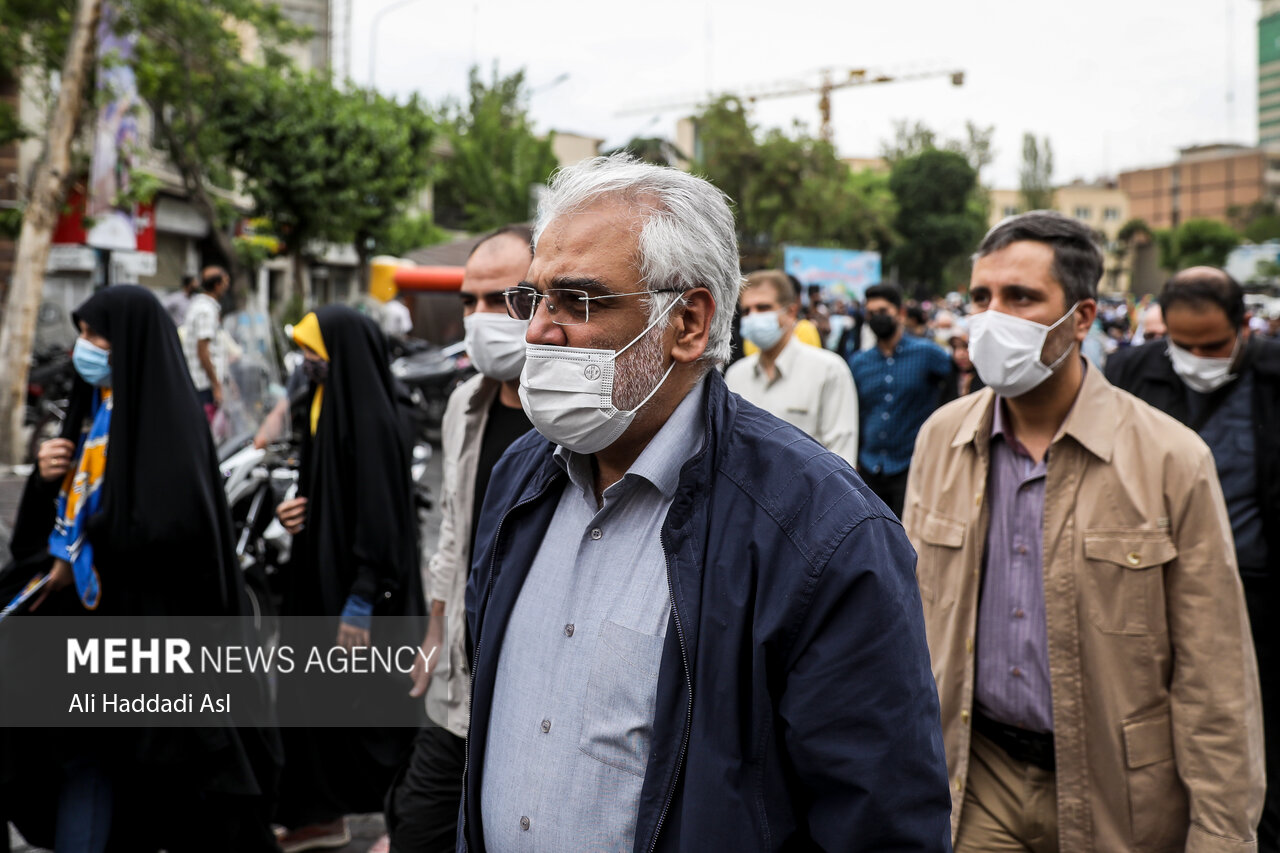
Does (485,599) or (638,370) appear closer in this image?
(638,370)

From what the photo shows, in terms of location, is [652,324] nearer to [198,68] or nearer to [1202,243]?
[198,68]

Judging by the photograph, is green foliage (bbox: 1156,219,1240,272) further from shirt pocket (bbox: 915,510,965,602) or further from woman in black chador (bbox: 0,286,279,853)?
woman in black chador (bbox: 0,286,279,853)

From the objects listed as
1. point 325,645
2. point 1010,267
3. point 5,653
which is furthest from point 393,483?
point 1010,267

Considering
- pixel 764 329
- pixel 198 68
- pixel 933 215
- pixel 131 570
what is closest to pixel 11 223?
pixel 198 68

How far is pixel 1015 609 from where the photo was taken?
111 inches

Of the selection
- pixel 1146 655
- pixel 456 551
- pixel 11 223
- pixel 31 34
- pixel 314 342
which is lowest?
pixel 1146 655

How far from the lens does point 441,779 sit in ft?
10.7

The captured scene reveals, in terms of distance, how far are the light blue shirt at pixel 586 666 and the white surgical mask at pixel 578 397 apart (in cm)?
9

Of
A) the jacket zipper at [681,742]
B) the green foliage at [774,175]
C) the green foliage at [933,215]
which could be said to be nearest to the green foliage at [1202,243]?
the green foliage at [933,215]

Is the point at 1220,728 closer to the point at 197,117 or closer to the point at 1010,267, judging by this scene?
the point at 1010,267

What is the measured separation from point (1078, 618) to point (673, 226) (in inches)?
58.4

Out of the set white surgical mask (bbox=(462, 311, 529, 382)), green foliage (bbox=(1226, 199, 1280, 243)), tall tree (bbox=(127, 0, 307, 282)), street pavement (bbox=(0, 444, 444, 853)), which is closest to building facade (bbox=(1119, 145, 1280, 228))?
green foliage (bbox=(1226, 199, 1280, 243))

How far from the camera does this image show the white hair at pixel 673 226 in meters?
1.94

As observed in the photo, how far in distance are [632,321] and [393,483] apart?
269 cm
